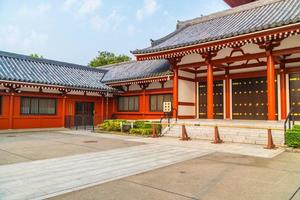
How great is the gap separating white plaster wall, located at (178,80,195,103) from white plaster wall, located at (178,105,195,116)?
0.48 meters

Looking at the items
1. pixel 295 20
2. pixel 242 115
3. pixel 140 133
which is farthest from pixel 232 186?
pixel 242 115

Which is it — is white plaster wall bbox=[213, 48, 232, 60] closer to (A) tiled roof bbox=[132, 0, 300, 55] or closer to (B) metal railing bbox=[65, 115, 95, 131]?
(A) tiled roof bbox=[132, 0, 300, 55]

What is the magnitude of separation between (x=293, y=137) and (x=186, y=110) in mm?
8346

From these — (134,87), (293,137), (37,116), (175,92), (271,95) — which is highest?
(134,87)

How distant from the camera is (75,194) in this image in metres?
4.45

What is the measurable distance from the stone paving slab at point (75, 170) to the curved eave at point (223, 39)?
6.28 meters

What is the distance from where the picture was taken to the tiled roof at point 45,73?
56.1 feet

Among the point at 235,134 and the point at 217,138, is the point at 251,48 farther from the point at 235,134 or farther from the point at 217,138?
the point at 217,138

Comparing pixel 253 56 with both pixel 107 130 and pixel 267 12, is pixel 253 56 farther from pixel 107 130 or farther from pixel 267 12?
pixel 107 130

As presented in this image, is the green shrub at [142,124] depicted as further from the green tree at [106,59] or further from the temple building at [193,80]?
the green tree at [106,59]

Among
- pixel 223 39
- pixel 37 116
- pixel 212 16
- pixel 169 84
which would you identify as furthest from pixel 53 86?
pixel 212 16

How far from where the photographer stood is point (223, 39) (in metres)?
12.5

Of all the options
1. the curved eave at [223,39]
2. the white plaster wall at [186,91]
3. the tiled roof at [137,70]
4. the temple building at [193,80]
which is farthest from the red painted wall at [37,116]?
the white plaster wall at [186,91]

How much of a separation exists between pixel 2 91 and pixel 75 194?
581 inches
